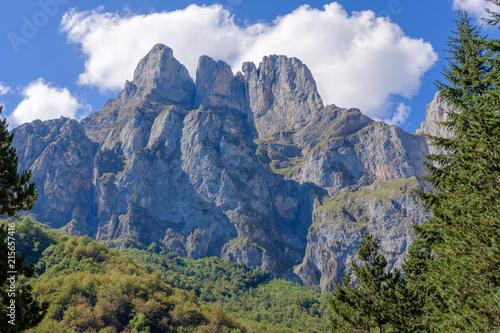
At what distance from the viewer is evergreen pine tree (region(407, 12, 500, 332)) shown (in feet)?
64.3

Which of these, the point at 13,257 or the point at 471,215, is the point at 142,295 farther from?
the point at 471,215

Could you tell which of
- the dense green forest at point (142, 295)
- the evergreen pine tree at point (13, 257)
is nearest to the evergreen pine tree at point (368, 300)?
the dense green forest at point (142, 295)

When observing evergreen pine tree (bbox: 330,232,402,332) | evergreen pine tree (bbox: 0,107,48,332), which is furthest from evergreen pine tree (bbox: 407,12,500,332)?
Answer: evergreen pine tree (bbox: 0,107,48,332)

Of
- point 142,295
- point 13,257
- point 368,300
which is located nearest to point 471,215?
point 368,300

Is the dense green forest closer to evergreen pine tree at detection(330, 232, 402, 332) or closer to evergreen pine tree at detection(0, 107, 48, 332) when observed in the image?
evergreen pine tree at detection(0, 107, 48, 332)

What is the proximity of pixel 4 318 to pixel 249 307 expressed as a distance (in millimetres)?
148731

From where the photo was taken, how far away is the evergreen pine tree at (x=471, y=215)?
772 inches

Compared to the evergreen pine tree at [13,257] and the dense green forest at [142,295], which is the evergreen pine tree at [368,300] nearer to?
the dense green forest at [142,295]

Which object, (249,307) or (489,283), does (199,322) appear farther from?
(249,307)

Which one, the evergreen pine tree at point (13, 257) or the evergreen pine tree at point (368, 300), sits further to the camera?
the evergreen pine tree at point (368, 300)

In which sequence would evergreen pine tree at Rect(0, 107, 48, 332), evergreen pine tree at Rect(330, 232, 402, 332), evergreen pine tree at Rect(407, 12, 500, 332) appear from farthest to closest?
1. evergreen pine tree at Rect(330, 232, 402, 332)
2. evergreen pine tree at Rect(407, 12, 500, 332)
3. evergreen pine tree at Rect(0, 107, 48, 332)

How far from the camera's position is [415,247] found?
37000mm

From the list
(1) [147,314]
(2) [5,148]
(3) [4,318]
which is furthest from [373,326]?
(1) [147,314]

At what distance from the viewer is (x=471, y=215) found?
21.4 m
